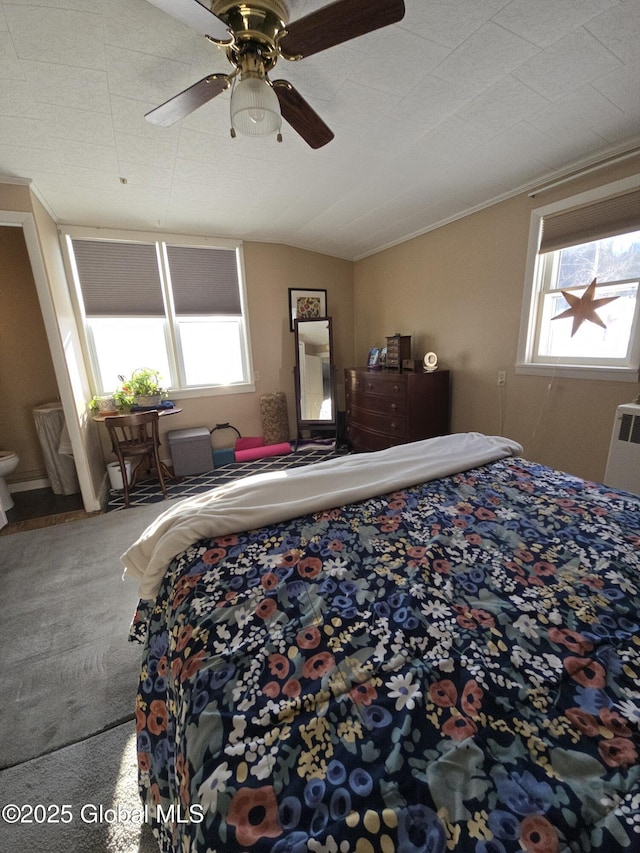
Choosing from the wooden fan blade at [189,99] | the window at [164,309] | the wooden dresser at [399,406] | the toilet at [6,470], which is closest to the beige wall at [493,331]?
the wooden dresser at [399,406]

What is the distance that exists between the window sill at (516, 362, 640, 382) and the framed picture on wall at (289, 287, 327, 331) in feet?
8.05

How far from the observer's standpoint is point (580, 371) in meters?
2.46

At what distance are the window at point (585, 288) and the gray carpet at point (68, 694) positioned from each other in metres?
3.23

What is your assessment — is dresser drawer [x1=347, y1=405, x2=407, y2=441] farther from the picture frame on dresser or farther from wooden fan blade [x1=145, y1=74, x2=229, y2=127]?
wooden fan blade [x1=145, y1=74, x2=229, y2=127]

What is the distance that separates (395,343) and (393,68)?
2176 millimetres

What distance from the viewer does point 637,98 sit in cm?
171

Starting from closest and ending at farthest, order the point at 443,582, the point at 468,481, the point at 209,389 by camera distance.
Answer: the point at 443,582
the point at 468,481
the point at 209,389

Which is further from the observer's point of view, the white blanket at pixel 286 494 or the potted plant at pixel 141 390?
the potted plant at pixel 141 390

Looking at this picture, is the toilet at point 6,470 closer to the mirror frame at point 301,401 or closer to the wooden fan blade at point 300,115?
the mirror frame at point 301,401

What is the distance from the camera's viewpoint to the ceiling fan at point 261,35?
109 cm

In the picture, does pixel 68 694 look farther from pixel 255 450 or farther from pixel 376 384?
pixel 376 384

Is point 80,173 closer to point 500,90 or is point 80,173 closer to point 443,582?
point 500,90

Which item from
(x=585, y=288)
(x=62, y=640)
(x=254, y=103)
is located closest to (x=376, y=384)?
(x=585, y=288)

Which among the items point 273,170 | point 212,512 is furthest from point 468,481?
point 273,170
